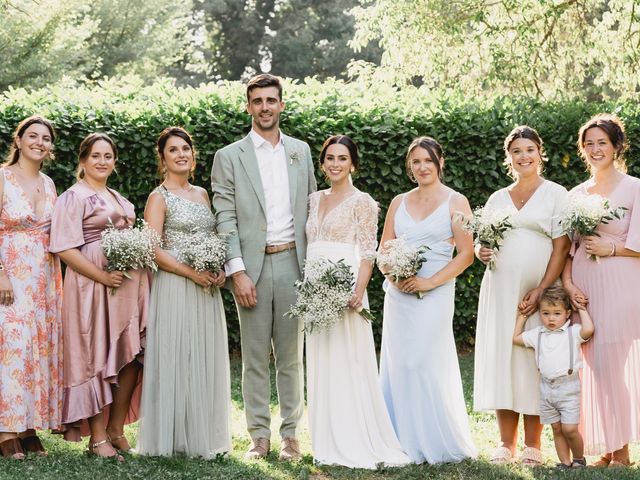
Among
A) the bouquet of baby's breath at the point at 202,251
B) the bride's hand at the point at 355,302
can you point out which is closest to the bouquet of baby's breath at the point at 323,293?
the bride's hand at the point at 355,302

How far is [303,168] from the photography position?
6.57m

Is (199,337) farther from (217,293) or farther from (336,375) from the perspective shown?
(336,375)

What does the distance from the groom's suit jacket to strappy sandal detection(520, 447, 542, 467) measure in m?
2.10

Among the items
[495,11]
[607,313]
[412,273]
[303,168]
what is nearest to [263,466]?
[412,273]

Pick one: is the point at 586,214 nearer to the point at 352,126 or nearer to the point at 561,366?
→ the point at 561,366

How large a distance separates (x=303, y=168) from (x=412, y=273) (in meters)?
1.21

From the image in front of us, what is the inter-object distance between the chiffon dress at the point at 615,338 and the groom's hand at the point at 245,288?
235 cm

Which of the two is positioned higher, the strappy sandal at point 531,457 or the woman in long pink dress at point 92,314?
the woman in long pink dress at point 92,314

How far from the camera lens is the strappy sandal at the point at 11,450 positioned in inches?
239

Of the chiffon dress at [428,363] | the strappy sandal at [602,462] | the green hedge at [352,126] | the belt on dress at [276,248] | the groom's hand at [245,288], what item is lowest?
the strappy sandal at [602,462]

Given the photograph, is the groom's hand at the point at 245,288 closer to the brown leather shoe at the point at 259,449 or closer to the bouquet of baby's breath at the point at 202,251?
the bouquet of baby's breath at the point at 202,251

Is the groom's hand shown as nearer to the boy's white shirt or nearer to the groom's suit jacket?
the groom's suit jacket

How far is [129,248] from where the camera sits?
595 centimetres

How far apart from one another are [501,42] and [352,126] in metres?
5.32
